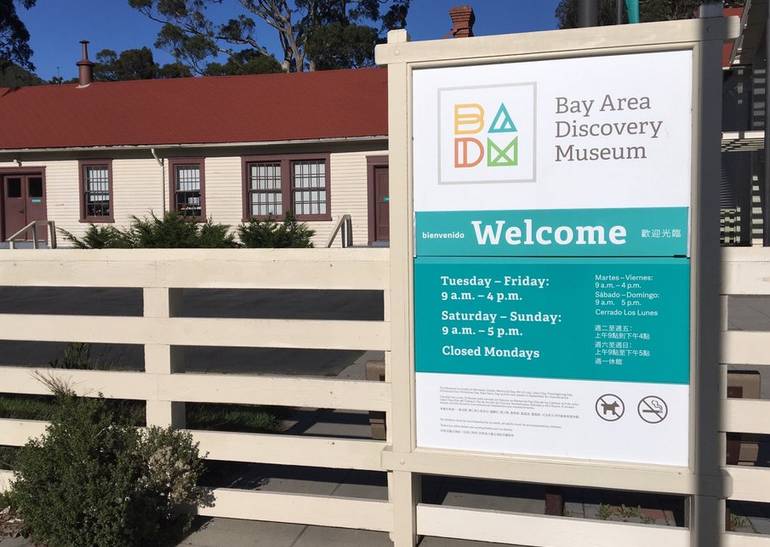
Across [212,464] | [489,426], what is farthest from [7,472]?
[489,426]

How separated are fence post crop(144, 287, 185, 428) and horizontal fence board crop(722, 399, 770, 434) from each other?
9.45ft

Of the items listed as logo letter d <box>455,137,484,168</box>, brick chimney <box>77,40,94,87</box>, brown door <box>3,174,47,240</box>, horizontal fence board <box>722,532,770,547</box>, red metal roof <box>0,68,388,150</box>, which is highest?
brick chimney <box>77,40,94,87</box>

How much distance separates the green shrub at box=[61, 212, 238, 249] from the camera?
62.7 ft

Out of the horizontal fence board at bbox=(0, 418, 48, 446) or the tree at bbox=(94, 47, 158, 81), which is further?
the tree at bbox=(94, 47, 158, 81)

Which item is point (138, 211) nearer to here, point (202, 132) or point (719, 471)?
point (202, 132)

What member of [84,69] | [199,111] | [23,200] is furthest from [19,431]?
[84,69]

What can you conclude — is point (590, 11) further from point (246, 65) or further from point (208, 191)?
point (246, 65)

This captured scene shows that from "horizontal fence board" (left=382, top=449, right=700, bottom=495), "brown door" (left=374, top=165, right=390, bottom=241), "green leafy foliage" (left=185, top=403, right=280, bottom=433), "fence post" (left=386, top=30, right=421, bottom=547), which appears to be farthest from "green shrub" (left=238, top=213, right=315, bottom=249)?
"horizontal fence board" (left=382, top=449, right=700, bottom=495)

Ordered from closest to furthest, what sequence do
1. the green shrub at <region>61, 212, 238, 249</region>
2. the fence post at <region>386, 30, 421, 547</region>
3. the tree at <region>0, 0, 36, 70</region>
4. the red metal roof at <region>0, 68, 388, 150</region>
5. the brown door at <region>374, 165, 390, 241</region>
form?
the fence post at <region>386, 30, 421, 547</region>, the green shrub at <region>61, 212, 238, 249</region>, the brown door at <region>374, 165, 390, 241</region>, the red metal roof at <region>0, 68, 388, 150</region>, the tree at <region>0, 0, 36, 70</region>

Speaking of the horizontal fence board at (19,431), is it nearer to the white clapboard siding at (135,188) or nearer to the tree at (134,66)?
the white clapboard siding at (135,188)

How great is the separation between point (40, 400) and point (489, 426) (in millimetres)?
4007

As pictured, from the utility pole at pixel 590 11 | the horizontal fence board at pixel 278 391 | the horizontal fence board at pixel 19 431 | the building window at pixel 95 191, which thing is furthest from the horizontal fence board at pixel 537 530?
the building window at pixel 95 191

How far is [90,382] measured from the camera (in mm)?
4477

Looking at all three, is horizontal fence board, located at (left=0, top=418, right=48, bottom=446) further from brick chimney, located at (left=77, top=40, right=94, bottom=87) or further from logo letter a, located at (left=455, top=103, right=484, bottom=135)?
brick chimney, located at (left=77, top=40, right=94, bottom=87)
